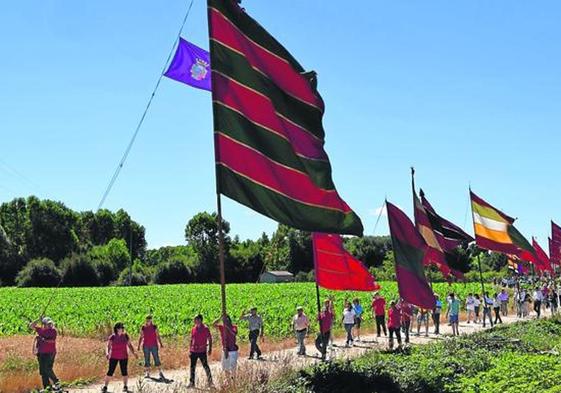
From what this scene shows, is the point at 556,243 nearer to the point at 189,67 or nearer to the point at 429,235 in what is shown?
the point at 429,235

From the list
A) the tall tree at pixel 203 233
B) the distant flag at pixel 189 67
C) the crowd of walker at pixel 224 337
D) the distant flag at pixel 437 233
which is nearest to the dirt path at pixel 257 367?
the crowd of walker at pixel 224 337

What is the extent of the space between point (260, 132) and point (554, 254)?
111 ft

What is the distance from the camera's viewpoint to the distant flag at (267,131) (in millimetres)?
10117

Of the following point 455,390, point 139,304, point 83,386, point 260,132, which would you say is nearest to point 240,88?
point 260,132

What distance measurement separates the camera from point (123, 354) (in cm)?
1579

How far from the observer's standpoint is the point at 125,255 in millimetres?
117188

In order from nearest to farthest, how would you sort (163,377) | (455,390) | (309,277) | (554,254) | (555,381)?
(455,390) < (555,381) < (163,377) < (554,254) < (309,277)

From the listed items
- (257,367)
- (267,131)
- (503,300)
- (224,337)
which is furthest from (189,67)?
(503,300)

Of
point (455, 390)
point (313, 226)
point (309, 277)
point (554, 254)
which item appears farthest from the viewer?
point (309, 277)

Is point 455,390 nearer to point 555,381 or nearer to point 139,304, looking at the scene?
point 555,381

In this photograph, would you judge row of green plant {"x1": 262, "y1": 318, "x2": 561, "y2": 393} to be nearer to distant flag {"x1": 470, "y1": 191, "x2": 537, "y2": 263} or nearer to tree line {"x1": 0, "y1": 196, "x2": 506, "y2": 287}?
distant flag {"x1": 470, "y1": 191, "x2": 537, "y2": 263}

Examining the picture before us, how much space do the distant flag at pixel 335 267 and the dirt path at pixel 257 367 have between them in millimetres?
1764

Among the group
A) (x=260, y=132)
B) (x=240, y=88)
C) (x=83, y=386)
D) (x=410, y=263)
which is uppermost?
(x=240, y=88)

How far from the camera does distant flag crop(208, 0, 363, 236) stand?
10.1m
